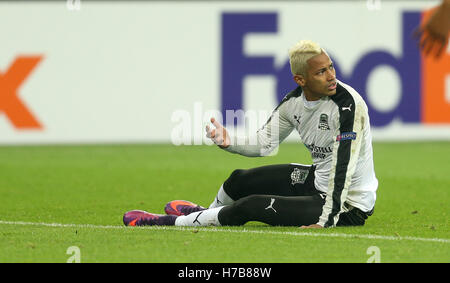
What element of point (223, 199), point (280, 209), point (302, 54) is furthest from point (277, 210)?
point (302, 54)

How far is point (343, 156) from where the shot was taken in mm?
7566

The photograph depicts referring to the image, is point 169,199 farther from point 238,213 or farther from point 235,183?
point 238,213

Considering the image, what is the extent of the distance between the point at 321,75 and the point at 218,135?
93 cm

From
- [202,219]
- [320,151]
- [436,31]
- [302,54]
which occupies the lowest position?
[202,219]

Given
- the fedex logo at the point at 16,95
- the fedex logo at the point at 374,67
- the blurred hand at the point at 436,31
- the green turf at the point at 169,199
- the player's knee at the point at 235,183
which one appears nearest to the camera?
the blurred hand at the point at 436,31

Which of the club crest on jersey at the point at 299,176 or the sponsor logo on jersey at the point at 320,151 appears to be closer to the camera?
the sponsor logo on jersey at the point at 320,151

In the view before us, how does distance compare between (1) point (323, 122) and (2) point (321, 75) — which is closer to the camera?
(2) point (321, 75)

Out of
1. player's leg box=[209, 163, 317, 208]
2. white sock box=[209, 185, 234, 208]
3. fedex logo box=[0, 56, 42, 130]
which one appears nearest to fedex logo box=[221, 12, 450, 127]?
fedex logo box=[0, 56, 42, 130]

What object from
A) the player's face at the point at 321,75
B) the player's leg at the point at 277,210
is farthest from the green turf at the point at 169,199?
the player's face at the point at 321,75

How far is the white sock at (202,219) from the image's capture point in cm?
781

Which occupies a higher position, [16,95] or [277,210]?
[277,210]

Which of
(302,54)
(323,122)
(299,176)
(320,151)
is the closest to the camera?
(302,54)

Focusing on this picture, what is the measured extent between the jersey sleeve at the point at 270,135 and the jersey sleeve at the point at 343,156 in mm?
651

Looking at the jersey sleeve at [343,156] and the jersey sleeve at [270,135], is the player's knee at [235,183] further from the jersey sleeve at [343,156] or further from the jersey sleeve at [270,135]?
the jersey sleeve at [343,156]
